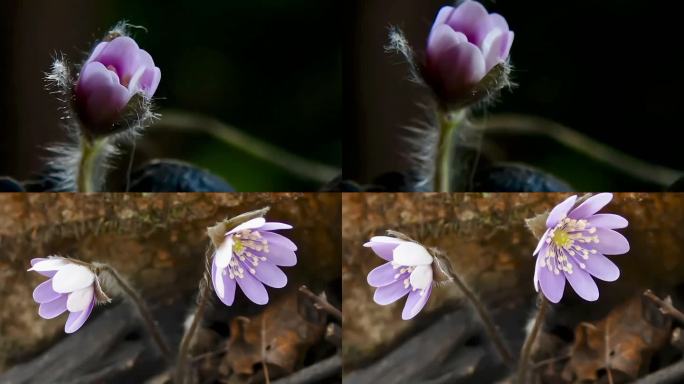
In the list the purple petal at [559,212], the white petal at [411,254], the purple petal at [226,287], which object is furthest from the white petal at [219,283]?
the purple petal at [559,212]

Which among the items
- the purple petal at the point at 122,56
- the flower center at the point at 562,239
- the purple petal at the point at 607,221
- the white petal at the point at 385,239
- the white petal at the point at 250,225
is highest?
the purple petal at the point at 122,56

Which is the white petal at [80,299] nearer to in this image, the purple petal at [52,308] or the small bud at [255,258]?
the purple petal at [52,308]

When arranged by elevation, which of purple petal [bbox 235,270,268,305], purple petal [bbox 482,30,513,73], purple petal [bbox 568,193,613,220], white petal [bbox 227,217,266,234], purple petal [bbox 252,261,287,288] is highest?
purple petal [bbox 482,30,513,73]

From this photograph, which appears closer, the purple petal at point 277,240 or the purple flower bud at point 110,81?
the purple flower bud at point 110,81

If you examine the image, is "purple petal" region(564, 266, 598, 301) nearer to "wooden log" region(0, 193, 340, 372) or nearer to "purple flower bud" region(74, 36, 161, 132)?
"wooden log" region(0, 193, 340, 372)

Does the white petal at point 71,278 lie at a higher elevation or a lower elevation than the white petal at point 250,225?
Answer: lower

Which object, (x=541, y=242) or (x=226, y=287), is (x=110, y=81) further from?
(x=541, y=242)

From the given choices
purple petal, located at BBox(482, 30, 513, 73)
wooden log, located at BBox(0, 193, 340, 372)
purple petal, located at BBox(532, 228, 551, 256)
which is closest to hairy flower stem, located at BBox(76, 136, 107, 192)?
wooden log, located at BBox(0, 193, 340, 372)
